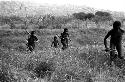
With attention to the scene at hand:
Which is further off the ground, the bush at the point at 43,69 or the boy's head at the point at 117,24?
the boy's head at the point at 117,24

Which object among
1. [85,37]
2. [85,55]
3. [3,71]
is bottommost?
[85,37]

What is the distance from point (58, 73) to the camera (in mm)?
8031

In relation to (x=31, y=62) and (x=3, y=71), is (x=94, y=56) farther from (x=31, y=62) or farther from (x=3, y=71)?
(x=3, y=71)

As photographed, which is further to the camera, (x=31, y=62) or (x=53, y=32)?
(x=53, y=32)

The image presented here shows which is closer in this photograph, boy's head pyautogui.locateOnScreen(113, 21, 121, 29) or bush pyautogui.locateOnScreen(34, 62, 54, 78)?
bush pyautogui.locateOnScreen(34, 62, 54, 78)

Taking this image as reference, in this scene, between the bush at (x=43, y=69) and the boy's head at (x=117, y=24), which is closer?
the bush at (x=43, y=69)

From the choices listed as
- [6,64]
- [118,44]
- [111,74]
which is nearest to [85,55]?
[118,44]

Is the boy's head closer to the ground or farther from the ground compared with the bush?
farther from the ground

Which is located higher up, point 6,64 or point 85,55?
point 6,64

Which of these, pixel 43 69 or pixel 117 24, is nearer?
pixel 43 69

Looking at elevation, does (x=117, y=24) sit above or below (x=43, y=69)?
above

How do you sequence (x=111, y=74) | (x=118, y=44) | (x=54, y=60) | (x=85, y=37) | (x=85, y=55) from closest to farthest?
1. (x=54, y=60)
2. (x=111, y=74)
3. (x=118, y=44)
4. (x=85, y=55)
5. (x=85, y=37)

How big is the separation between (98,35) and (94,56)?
126ft

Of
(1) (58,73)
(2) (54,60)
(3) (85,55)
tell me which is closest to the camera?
(1) (58,73)
